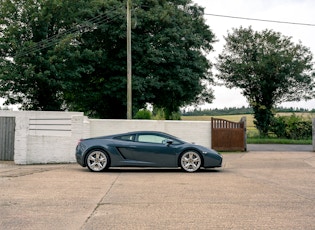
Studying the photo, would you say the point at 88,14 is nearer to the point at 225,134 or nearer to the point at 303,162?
the point at 225,134

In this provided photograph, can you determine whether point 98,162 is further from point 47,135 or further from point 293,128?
point 293,128

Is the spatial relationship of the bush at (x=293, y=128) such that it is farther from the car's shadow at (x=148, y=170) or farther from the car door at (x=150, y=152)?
the car door at (x=150, y=152)

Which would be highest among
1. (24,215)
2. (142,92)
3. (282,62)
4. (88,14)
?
(88,14)

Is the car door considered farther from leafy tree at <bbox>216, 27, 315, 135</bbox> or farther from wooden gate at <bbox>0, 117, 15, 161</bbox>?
leafy tree at <bbox>216, 27, 315, 135</bbox>

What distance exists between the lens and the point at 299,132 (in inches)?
1374

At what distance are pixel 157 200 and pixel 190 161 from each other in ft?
18.4

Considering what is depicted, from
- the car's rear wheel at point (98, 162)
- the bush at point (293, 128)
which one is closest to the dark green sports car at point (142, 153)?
the car's rear wheel at point (98, 162)

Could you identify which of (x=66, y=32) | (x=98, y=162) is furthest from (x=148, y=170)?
(x=66, y=32)

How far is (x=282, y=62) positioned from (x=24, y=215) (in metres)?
33.6

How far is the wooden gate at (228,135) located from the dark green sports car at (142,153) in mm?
7811

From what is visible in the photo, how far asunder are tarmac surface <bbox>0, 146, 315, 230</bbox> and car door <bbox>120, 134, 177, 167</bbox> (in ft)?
1.47

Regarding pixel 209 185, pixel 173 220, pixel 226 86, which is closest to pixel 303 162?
pixel 209 185

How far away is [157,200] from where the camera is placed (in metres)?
8.26

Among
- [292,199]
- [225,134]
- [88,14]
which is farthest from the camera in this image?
[88,14]
